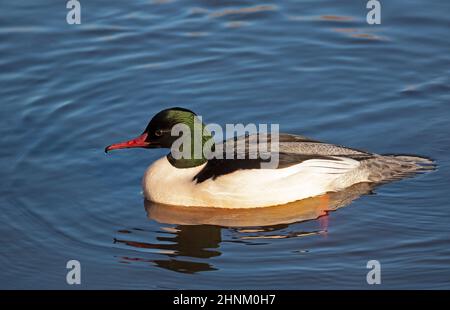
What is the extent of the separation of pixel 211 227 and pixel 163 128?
1.29 meters

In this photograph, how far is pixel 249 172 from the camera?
37.3ft

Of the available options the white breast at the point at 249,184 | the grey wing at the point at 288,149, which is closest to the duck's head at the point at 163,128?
the white breast at the point at 249,184

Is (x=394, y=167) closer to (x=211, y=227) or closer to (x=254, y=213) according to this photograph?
(x=254, y=213)

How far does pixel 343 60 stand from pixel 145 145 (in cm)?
427

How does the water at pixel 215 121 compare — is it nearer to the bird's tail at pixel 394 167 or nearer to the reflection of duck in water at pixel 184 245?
the reflection of duck in water at pixel 184 245

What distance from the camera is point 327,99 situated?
13625 millimetres

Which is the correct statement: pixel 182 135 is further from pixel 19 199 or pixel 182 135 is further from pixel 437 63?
pixel 437 63

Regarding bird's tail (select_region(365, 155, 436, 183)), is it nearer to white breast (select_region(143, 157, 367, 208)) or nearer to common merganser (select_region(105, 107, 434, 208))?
common merganser (select_region(105, 107, 434, 208))

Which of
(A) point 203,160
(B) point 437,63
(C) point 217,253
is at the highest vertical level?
(B) point 437,63

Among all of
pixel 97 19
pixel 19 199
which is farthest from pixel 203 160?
pixel 97 19

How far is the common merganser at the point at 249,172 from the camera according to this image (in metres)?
11.4

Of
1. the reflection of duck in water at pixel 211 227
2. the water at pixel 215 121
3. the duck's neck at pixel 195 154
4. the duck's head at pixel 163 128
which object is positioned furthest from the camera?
the duck's neck at pixel 195 154

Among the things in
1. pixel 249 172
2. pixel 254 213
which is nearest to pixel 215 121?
pixel 249 172

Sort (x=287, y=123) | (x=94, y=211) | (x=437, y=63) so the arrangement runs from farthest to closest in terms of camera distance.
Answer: (x=437, y=63) < (x=287, y=123) < (x=94, y=211)
